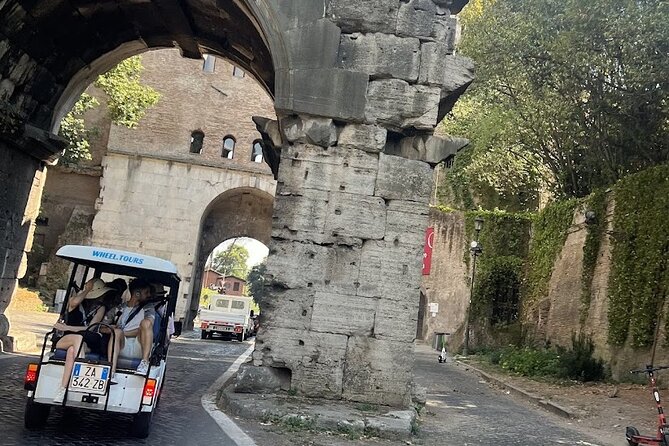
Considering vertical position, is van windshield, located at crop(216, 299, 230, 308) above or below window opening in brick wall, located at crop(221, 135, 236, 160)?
below

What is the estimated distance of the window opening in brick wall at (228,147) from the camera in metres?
27.6

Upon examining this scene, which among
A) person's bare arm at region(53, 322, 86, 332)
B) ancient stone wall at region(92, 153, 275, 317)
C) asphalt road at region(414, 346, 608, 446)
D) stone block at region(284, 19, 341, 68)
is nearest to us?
person's bare arm at region(53, 322, 86, 332)

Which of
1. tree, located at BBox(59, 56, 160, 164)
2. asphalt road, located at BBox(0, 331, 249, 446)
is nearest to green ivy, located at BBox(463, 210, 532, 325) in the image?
tree, located at BBox(59, 56, 160, 164)

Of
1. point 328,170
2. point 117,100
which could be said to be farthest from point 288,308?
point 117,100

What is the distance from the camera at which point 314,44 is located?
8.27m

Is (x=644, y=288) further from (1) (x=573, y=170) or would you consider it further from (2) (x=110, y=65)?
(2) (x=110, y=65)

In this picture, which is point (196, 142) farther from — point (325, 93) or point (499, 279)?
point (325, 93)

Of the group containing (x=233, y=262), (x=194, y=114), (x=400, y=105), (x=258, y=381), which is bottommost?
(x=258, y=381)

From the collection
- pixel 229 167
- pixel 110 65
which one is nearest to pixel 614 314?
pixel 110 65

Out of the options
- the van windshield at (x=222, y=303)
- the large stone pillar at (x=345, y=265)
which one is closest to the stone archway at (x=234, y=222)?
the van windshield at (x=222, y=303)

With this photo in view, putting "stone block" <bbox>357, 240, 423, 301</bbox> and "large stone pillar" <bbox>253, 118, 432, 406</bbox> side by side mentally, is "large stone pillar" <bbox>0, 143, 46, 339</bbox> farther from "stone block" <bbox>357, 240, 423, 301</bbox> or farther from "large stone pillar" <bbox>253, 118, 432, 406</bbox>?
"stone block" <bbox>357, 240, 423, 301</bbox>

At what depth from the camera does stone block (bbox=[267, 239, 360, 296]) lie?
790 cm

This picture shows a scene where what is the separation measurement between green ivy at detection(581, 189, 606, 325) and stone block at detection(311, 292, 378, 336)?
10.7m

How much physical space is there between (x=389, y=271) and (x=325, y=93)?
238 cm
